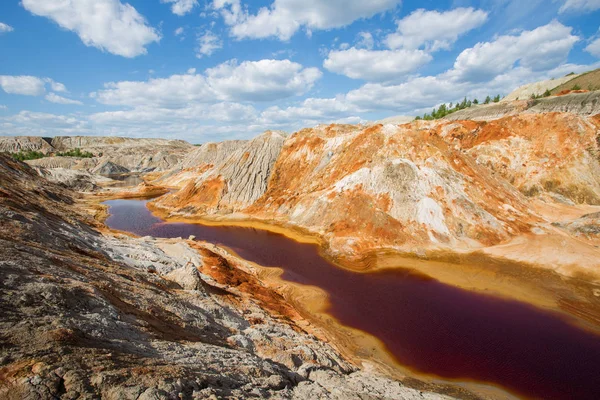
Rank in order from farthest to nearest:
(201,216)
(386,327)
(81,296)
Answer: (201,216) → (386,327) → (81,296)

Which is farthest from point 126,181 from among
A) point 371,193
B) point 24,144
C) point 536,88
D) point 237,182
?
point 536,88

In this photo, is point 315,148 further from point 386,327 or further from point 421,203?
point 386,327

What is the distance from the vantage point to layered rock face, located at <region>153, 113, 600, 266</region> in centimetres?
3044

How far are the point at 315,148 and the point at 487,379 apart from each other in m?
40.2

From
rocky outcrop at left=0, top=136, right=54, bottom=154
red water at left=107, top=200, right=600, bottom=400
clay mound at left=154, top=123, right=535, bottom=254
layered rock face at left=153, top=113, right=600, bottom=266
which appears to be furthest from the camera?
rocky outcrop at left=0, top=136, right=54, bottom=154

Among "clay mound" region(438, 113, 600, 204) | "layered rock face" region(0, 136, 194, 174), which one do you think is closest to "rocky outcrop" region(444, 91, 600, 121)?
"clay mound" region(438, 113, 600, 204)

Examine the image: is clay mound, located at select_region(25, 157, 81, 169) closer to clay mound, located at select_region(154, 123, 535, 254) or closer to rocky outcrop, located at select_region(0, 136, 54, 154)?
rocky outcrop, located at select_region(0, 136, 54, 154)

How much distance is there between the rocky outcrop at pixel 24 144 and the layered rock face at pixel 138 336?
157 meters

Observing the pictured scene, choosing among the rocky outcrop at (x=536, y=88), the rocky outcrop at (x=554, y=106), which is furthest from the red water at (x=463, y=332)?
the rocky outcrop at (x=536, y=88)

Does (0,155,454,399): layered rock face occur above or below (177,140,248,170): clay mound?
below

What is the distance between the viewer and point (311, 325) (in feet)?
57.4

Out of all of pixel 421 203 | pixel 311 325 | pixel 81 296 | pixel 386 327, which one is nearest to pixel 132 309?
pixel 81 296

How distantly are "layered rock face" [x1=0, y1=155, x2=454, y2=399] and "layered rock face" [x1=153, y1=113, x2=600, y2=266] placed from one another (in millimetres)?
15890

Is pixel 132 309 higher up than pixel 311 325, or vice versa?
pixel 132 309
